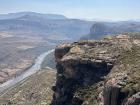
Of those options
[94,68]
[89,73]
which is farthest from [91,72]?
[94,68]

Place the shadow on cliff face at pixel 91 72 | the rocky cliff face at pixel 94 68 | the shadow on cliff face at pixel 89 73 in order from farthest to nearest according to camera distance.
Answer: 1. the shadow on cliff face at pixel 91 72
2. the shadow on cliff face at pixel 89 73
3. the rocky cliff face at pixel 94 68

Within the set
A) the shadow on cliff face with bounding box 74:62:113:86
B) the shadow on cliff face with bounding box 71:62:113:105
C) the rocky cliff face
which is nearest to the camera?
the rocky cliff face

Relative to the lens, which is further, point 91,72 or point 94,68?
point 91,72

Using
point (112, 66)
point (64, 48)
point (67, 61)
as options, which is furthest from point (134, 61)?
point (64, 48)

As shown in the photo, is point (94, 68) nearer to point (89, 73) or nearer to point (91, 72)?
point (91, 72)

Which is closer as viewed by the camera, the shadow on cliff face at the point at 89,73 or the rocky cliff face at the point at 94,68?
the rocky cliff face at the point at 94,68

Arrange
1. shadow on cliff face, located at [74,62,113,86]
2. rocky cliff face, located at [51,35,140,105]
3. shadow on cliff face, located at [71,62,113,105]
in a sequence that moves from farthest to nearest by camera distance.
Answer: shadow on cliff face, located at [74,62,113,86], shadow on cliff face, located at [71,62,113,105], rocky cliff face, located at [51,35,140,105]

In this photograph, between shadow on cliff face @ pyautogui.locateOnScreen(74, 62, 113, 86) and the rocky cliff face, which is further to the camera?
shadow on cliff face @ pyautogui.locateOnScreen(74, 62, 113, 86)

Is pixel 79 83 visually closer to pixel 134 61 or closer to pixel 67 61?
pixel 67 61
